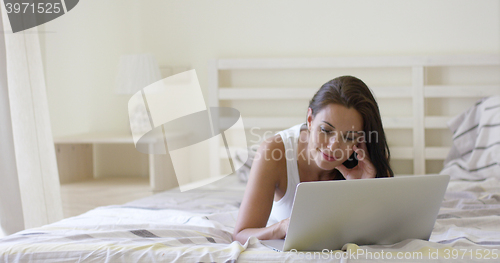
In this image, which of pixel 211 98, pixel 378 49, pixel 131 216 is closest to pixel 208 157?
pixel 211 98

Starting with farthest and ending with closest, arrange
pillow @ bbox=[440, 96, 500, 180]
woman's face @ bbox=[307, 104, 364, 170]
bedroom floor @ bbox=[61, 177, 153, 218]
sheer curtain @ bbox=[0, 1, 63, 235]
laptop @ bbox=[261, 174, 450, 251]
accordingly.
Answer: bedroom floor @ bbox=[61, 177, 153, 218], pillow @ bbox=[440, 96, 500, 180], sheer curtain @ bbox=[0, 1, 63, 235], woman's face @ bbox=[307, 104, 364, 170], laptop @ bbox=[261, 174, 450, 251]

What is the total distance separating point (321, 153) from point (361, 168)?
0.17 m

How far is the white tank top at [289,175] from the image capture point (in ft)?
4.11

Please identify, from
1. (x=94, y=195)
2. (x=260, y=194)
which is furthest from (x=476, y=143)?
(x=94, y=195)

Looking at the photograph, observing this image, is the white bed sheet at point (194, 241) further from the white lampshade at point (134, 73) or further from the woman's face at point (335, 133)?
the white lampshade at point (134, 73)

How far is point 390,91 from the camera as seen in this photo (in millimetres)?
2375

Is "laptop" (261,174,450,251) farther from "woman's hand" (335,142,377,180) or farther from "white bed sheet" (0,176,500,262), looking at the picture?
"woman's hand" (335,142,377,180)

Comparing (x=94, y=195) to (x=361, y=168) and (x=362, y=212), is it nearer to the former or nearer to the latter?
(x=361, y=168)

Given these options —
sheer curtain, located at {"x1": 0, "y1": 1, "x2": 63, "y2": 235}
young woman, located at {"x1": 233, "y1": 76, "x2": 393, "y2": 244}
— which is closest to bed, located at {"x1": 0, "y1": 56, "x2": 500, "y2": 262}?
young woman, located at {"x1": 233, "y1": 76, "x2": 393, "y2": 244}

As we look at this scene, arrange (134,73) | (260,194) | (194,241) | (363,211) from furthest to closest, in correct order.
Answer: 1. (134,73)
2. (260,194)
3. (194,241)
4. (363,211)

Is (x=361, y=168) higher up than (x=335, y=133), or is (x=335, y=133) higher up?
(x=335, y=133)

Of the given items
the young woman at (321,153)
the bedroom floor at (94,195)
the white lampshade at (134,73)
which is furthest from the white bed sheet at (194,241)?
the white lampshade at (134,73)

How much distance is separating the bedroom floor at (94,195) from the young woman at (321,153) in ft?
3.97

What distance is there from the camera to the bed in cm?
91
